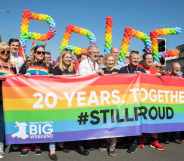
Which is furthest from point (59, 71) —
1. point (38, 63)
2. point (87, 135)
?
point (87, 135)

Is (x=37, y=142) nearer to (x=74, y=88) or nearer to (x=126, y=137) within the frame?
(x=74, y=88)

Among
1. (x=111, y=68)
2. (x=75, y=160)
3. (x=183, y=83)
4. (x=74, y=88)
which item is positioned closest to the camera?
Answer: (x=75, y=160)

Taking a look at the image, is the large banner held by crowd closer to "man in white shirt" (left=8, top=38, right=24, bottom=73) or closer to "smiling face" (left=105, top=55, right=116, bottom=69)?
"smiling face" (left=105, top=55, right=116, bottom=69)

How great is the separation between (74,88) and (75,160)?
1376mm

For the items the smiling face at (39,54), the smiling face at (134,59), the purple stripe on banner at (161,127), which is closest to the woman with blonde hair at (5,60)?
the smiling face at (39,54)

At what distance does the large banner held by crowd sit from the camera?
307 inches

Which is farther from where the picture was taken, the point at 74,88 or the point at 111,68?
the point at 111,68

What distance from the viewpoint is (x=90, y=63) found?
30.3 ft

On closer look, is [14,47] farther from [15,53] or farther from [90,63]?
[90,63]

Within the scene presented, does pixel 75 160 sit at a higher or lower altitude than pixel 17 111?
lower

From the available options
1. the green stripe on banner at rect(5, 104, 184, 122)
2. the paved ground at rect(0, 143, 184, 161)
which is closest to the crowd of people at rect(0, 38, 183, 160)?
the paved ground at rect(0, 143, 184, 161)

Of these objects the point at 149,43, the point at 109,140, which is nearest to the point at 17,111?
the point at 109,140

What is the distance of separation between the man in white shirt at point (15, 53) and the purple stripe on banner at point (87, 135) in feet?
4.76

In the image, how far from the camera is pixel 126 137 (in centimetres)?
918
